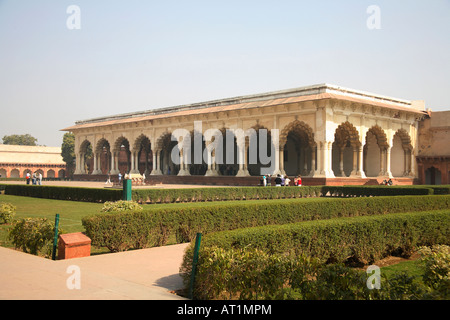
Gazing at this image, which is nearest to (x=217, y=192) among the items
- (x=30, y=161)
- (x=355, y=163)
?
(x=355, y=163)

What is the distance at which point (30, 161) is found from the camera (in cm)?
6000

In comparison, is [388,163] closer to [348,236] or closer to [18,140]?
[348,236]

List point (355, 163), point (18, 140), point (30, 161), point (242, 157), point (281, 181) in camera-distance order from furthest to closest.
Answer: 1. point (18, 140)
2. point (30, 161)
3. point (242, 157)
4. point (355, 163)
5. point (281, 181)

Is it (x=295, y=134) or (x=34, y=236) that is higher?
(x=295, y=134)

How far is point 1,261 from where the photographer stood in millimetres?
5879

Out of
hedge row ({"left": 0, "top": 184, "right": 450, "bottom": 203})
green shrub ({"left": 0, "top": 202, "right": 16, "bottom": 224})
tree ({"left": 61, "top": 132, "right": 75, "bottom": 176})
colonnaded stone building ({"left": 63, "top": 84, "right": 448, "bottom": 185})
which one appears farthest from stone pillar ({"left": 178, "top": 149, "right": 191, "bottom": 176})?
tree ({"left": 61, "top": 132, "right": 75, "bottom": 176})

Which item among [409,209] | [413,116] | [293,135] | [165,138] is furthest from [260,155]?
[409,209]

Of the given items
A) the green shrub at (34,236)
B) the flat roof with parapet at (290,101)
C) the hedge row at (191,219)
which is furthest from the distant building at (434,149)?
the green shrub at (34,236)

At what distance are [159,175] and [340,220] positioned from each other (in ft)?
99.5

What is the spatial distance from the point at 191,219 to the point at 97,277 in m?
3.21

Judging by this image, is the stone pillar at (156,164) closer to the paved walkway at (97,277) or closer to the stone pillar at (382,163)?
the stone pillar at (382,163)
